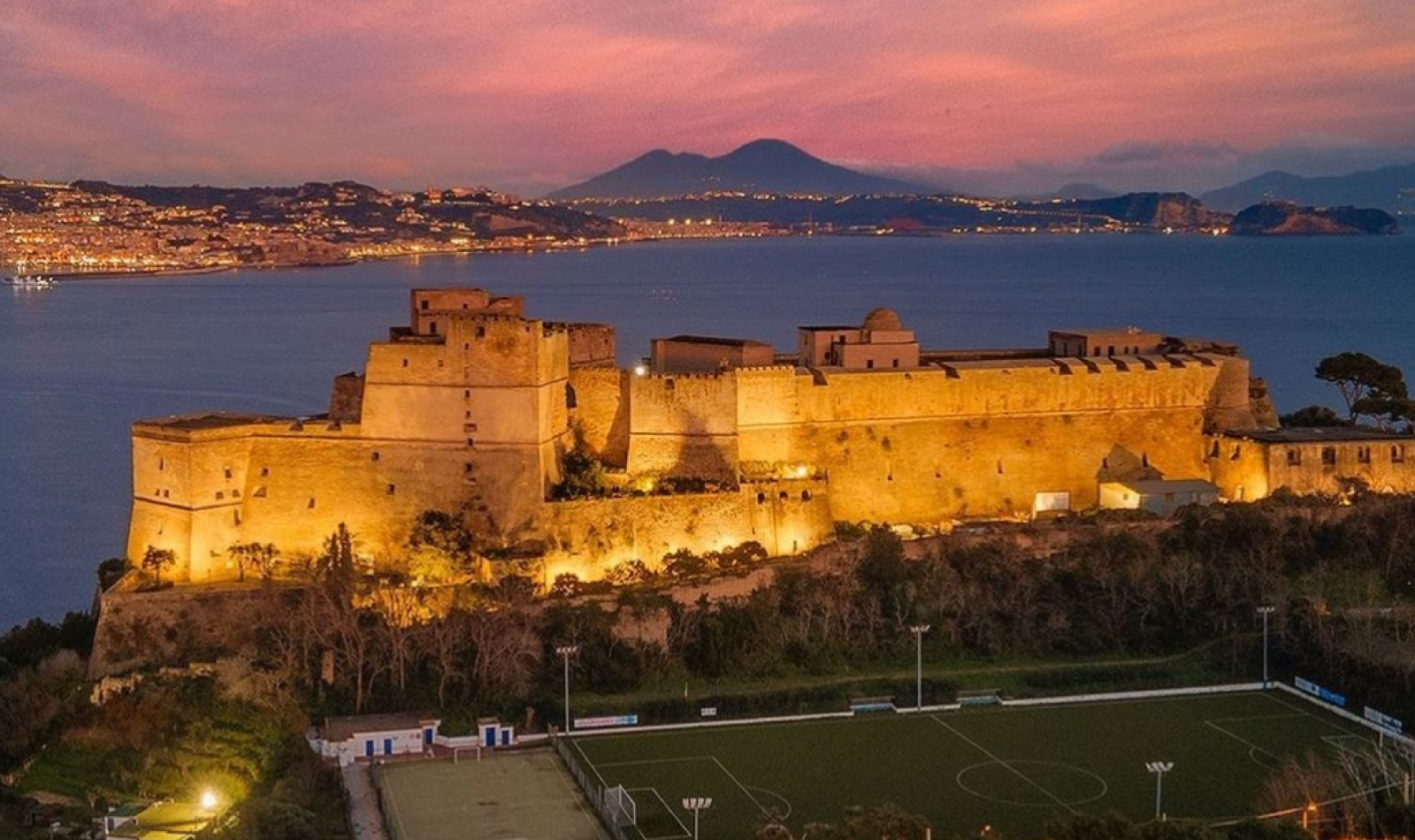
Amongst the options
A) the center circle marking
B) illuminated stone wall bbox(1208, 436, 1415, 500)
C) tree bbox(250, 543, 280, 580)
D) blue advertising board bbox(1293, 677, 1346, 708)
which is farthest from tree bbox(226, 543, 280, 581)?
illuminated stone wall bbox(1208, 436, 1415, 500)

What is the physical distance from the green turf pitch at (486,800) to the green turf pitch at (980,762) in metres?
0.86

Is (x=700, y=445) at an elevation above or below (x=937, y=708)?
above

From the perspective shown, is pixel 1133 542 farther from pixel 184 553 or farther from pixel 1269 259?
pixel 1269 259

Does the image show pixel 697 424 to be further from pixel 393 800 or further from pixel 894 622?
pixel 393 800

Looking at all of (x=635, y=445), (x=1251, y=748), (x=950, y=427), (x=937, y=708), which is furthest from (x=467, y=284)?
(x=1251, y=748)

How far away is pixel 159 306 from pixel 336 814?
310 ft

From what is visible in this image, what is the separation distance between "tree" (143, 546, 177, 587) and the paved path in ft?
21.8

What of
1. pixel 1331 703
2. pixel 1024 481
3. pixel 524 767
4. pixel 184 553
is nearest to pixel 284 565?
pixel 184 553

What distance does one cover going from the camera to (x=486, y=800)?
79.5 feet

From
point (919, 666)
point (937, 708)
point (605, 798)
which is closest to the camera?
point (605, 798)

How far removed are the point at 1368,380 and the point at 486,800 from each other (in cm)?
2606

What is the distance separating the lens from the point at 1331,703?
92.4ft

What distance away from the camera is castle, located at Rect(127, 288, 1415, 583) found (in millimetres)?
30875

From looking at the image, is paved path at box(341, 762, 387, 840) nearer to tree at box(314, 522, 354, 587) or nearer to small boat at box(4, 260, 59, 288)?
tree at box(314, 522, 354, 587)
